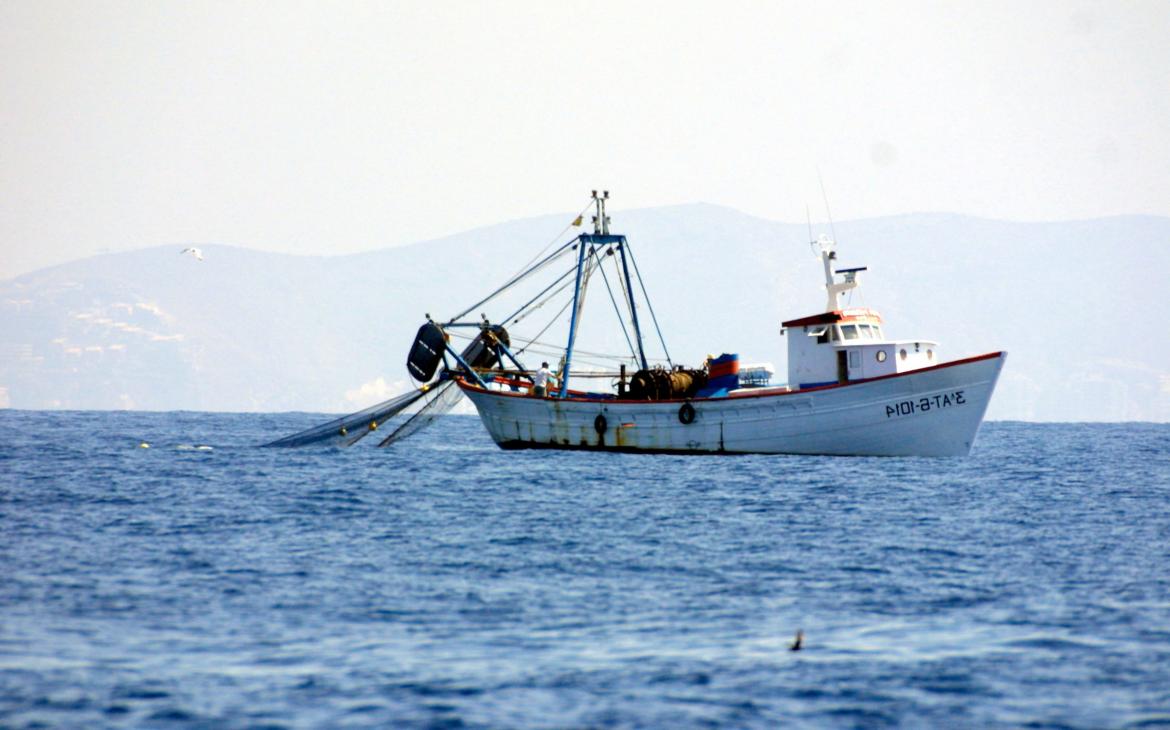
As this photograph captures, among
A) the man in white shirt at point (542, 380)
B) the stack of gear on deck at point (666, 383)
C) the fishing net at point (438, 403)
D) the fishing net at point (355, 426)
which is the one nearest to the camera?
the stack of gear on deck at point (666, 383)

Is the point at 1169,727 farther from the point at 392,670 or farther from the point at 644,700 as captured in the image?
the point at 392,670

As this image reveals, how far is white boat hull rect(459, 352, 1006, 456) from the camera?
1704 inches

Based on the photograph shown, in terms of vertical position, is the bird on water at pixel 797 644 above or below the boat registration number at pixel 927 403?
below

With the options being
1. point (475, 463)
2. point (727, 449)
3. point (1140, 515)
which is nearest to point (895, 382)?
point (727, 449)

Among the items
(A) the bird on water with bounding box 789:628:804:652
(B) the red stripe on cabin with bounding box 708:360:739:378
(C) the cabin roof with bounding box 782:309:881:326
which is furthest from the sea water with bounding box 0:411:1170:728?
(B) the red stripe on cabin with bounding box 708:360:739:378

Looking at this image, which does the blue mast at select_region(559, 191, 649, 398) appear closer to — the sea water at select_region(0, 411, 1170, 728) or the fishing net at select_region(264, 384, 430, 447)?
the fishing net at select_region(264, 384, 430, 447)

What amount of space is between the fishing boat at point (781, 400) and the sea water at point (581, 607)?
6.83m

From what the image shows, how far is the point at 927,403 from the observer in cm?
4362

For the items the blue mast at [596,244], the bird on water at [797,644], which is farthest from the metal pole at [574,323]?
the bird on water at [797,644]

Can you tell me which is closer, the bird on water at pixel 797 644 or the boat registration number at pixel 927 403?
the bird on water at pixel 797 644

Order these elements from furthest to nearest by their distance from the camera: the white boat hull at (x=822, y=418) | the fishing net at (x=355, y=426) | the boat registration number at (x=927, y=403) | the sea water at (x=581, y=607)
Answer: the fishing net at (x=355, y=426), the boat registration number at (x=927, y=403), the white boat hull at (x=822, y=418), the sea water at (x=581, y=607)

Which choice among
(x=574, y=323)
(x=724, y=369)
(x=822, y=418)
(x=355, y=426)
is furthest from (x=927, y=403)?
(x=355, y=426)

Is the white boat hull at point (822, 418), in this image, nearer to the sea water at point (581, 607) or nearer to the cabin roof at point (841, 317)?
the cabin roof at point (841, 317)

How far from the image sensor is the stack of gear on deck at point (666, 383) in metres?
48.9
